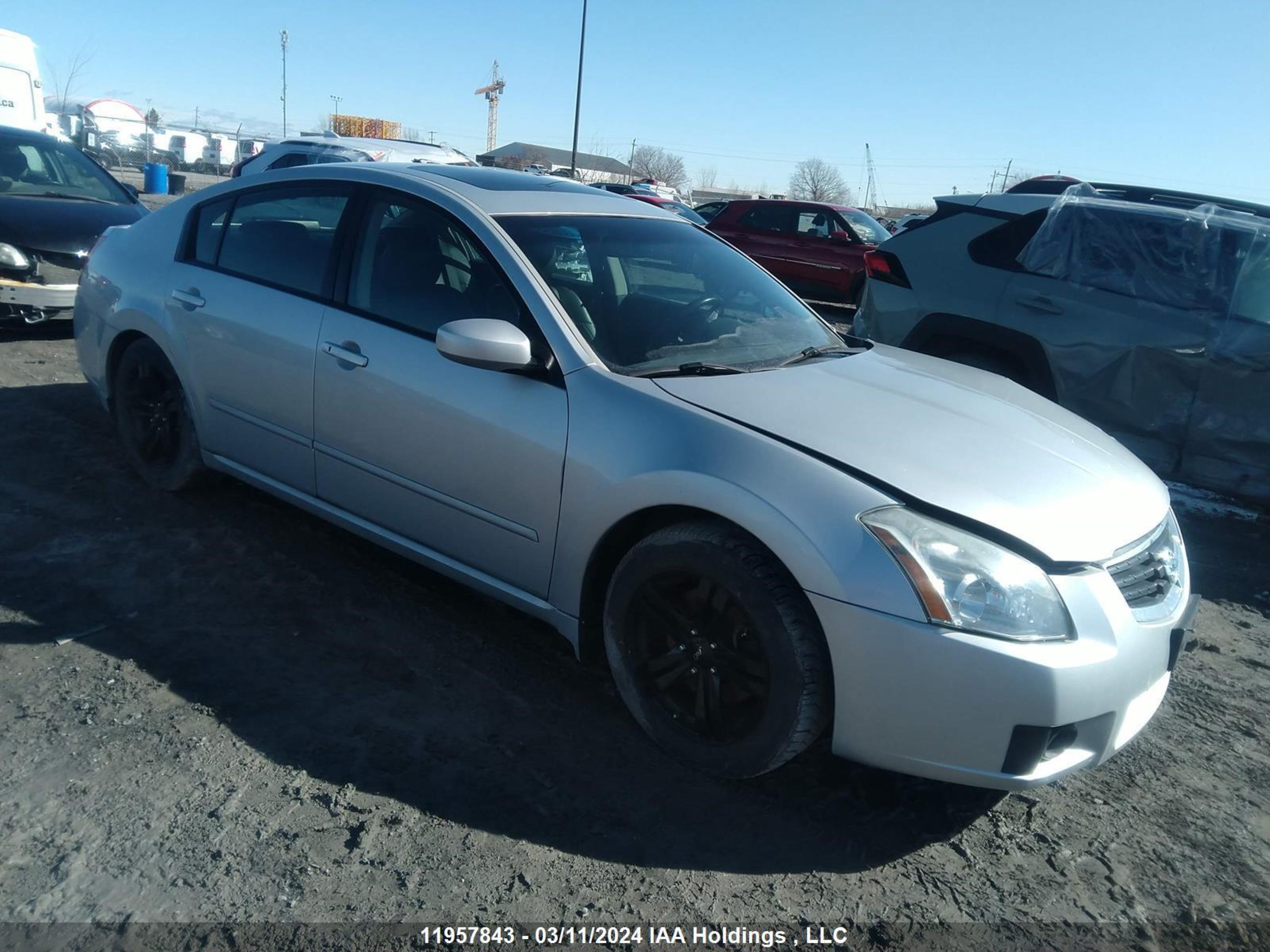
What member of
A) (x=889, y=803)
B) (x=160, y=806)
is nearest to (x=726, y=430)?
(x=889, y=803)

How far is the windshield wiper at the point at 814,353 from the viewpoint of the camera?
3512 millimetres

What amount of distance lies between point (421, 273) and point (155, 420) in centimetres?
187

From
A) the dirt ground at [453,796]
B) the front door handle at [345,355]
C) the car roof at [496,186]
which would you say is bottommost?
the dirt ground at [453,796]

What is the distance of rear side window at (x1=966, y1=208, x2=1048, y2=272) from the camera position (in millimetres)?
5688

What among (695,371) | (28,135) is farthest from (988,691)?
(28,135)

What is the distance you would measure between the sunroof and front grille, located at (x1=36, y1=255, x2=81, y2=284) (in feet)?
14.8

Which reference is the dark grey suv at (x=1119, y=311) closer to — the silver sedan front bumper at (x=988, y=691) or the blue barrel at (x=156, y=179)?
the silver sedan front bumper at (x=988, y=691)

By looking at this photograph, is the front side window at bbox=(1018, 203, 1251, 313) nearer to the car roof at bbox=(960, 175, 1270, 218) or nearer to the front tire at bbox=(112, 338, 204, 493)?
the car roof at bbox=(960, 175, 1270, 218)

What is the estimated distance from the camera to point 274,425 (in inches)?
154

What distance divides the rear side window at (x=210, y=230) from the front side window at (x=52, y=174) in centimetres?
468

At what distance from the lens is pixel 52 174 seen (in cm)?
846

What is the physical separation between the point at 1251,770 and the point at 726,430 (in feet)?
6.69

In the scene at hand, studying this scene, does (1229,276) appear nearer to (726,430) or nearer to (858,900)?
(726,430)

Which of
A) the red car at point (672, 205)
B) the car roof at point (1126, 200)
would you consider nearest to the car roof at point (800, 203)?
the red car at point (672, 205)
